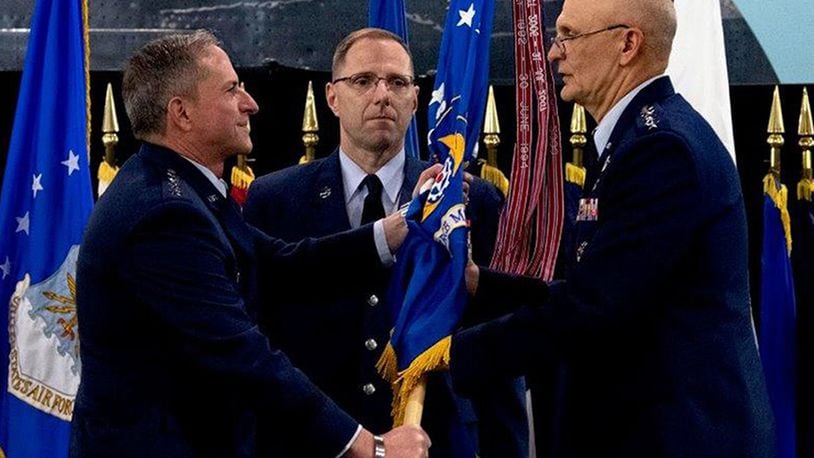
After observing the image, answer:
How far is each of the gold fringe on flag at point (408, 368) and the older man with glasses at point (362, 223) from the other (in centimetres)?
20

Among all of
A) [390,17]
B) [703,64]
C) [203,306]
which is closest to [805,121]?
[703,64]

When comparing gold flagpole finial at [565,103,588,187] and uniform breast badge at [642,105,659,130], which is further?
gold flagpole finial at [565,103,588,187]

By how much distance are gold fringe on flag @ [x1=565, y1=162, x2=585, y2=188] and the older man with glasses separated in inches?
49.7

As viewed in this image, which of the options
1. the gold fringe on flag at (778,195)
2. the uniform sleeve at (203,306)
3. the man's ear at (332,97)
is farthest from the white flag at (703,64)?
the uniform sleeve at (203,306)

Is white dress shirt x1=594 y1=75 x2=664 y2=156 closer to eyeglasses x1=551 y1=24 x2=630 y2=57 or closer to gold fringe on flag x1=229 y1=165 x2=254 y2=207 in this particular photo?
eyeglasses x1=551 y1=24 x2=630 y2=57

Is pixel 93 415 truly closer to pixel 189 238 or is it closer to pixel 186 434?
pixel 186 434

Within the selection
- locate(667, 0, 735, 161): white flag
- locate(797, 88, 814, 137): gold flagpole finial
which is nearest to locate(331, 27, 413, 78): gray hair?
locate(667, 0, 735, 161): white flag

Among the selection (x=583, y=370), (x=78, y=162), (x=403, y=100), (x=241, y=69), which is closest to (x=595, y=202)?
(x=583, y=370)

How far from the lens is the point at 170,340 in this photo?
3061 millimetres

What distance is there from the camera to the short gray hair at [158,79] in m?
3.19

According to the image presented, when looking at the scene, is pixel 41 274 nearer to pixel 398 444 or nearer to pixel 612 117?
pixel 398 444

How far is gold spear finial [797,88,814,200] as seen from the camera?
17.1 feet

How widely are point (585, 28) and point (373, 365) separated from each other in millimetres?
1088

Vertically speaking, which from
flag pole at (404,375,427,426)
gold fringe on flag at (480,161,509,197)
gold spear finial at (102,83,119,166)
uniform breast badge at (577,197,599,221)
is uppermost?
gold spear finial at (102,83,119,166)
